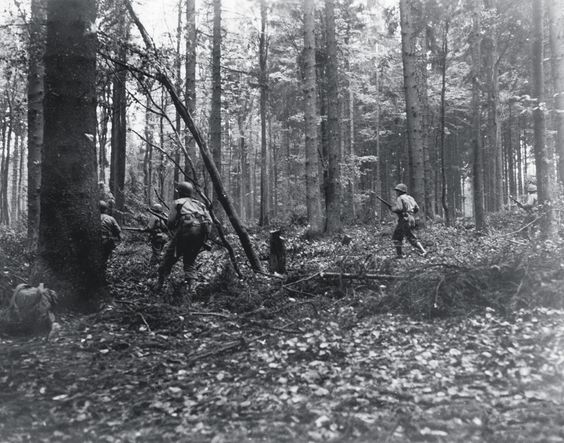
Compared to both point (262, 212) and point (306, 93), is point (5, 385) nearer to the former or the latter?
point (306, 93)

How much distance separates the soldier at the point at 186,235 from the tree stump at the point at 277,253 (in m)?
1.41

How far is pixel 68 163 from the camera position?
5.73 meters

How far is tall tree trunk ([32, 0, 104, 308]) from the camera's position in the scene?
5.69 m

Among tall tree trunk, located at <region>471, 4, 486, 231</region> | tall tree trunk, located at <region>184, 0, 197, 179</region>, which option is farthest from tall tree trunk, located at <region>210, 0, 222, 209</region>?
tall tree trunk, located at <region>471, 4, 486, 231</region>

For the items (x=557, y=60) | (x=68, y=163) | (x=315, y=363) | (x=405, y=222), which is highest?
(x=557, y=60)

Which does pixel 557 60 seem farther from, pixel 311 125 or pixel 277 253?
pixel 277 253

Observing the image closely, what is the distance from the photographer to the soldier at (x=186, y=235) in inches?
297

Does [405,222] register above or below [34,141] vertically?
below

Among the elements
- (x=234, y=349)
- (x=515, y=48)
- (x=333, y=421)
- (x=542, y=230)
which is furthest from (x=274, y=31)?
(x=333, y=421)

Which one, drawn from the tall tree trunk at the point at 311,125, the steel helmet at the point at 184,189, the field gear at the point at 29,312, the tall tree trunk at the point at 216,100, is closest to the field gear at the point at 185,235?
the steel helmet at the point at 184,189

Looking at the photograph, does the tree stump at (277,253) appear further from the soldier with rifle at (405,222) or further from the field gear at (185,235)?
the soldier with rifle at (405,222)

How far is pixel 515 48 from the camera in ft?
63.5

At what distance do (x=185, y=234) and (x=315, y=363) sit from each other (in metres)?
3.82

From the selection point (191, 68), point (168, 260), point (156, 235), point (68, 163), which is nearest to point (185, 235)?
point (168, 260)
